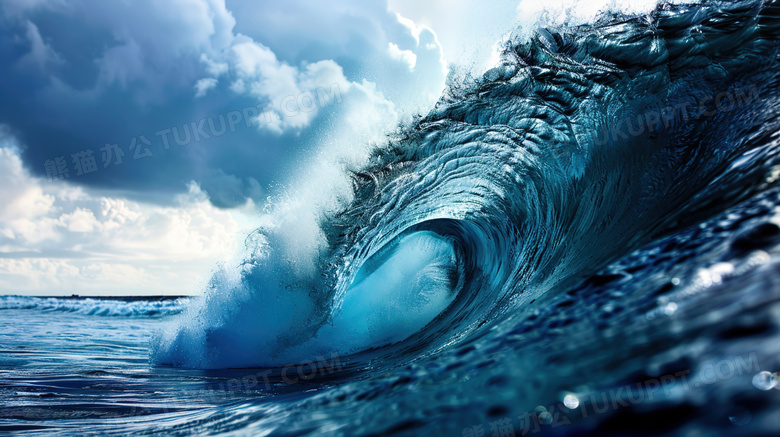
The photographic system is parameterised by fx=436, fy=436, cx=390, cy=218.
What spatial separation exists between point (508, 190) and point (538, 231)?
962 millimetres

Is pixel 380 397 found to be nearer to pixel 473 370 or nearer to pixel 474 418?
pixel 473 370

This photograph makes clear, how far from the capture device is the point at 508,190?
233 inches

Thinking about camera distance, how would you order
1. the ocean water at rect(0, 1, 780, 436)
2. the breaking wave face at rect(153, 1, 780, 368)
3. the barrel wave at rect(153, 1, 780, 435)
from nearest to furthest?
Result: the ocean water at rect(0, 1, 780, 436), the barrel wave at rect(153, 1, 780, 435), the breaking wave face at rect(153, 1, 780, 368)

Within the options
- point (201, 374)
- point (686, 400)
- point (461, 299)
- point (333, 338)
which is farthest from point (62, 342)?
point (686, 400)

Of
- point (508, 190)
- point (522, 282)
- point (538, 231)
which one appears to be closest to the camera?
point (522, 282)

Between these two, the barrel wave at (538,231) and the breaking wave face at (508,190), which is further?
the breaking wave face at (508,190)

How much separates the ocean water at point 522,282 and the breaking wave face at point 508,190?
2 centimetres

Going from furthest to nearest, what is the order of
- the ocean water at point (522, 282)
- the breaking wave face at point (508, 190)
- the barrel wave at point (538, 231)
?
the breaking wave face at point (508, 190), the barrel wave at point (538, 231), the ocean water at point (522, 282)

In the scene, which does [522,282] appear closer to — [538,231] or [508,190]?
[538,231]

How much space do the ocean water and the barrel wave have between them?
0.02m

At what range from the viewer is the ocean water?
1080 millimetres

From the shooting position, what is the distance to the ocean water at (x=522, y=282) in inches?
42.5

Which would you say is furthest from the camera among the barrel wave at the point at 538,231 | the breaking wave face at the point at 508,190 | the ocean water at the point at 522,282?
the breaking wave face at the point at 508,190

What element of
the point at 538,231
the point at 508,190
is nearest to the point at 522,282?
the point at 538,231
